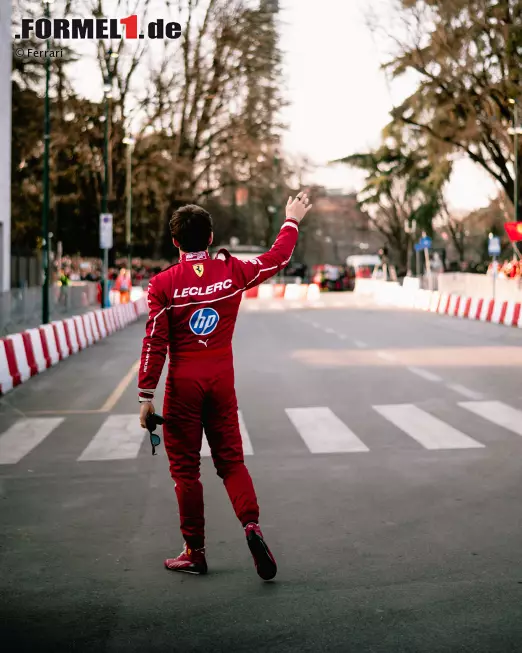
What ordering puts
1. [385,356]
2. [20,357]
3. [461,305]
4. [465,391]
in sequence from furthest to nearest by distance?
[461,305], [385,356], [20,357], [465,391]

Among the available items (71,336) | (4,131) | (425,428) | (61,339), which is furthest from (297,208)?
(4,131)

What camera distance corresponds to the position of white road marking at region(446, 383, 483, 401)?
46.6ft

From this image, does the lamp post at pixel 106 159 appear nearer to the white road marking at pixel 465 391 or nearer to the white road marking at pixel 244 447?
the white road marking at pixel 465 391

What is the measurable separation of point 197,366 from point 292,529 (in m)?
1.65

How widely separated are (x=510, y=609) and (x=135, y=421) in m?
7.55

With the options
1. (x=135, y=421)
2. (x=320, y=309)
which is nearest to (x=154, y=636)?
(x=135, y=421)

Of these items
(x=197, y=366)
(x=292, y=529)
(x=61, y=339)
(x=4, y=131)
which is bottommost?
(x=61, y=339)

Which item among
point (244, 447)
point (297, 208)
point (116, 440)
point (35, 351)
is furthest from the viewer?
point (35, 351)

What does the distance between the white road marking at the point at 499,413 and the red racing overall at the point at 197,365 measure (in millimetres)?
5776

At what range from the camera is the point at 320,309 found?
4384 centimetres

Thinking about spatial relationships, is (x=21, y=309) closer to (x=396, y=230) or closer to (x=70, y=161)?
(x=70, y=161)

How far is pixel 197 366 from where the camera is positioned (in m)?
5.87

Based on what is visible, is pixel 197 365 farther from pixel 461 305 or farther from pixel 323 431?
pixel 461 305

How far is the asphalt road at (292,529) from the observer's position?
506 cm
